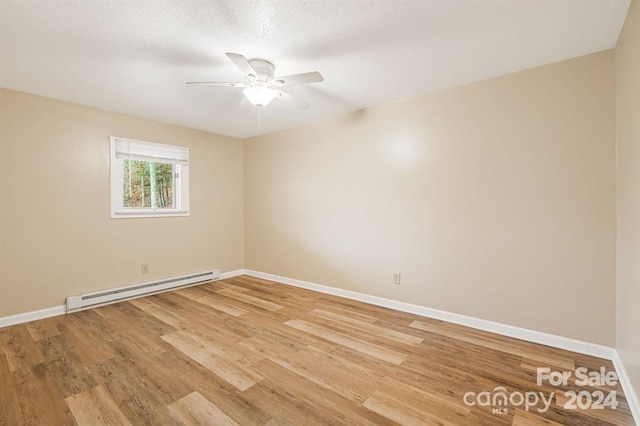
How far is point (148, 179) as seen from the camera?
3.92 m

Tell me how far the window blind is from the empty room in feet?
0.09

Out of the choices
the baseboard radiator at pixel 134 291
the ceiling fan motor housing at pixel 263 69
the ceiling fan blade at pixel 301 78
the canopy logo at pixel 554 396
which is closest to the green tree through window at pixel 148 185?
the baseboard radiator at pixel 134 291

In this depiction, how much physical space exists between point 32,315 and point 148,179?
191cm

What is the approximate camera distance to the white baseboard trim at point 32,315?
278 cm

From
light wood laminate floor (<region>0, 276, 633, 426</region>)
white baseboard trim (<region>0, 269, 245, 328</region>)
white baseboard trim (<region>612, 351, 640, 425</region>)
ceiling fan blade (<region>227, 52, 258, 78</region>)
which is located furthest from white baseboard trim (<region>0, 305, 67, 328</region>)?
white baseboard trim (<region>612, 351, 640, 425</region>)

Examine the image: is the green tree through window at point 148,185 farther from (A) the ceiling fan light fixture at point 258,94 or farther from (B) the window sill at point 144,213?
(A) the ceiling fan light fixture at point 258,94

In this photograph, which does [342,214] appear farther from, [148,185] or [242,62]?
[148,185]

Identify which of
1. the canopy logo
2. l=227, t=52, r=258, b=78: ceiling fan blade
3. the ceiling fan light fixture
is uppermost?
l=227, t=52, r=258, b=78: ceiling fan blade

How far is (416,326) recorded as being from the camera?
276 centimetres

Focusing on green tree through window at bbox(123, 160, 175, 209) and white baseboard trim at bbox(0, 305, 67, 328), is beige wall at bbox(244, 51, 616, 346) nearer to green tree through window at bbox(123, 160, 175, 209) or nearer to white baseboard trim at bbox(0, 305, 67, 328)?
green tree through window at bbox(123, 160, 175, 209)

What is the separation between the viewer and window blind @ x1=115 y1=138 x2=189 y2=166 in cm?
356

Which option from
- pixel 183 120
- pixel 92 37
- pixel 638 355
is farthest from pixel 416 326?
pixel 183 120

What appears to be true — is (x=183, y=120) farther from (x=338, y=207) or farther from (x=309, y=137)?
(x=338, y=207)

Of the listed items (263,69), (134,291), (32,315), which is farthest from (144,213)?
(263,69)
